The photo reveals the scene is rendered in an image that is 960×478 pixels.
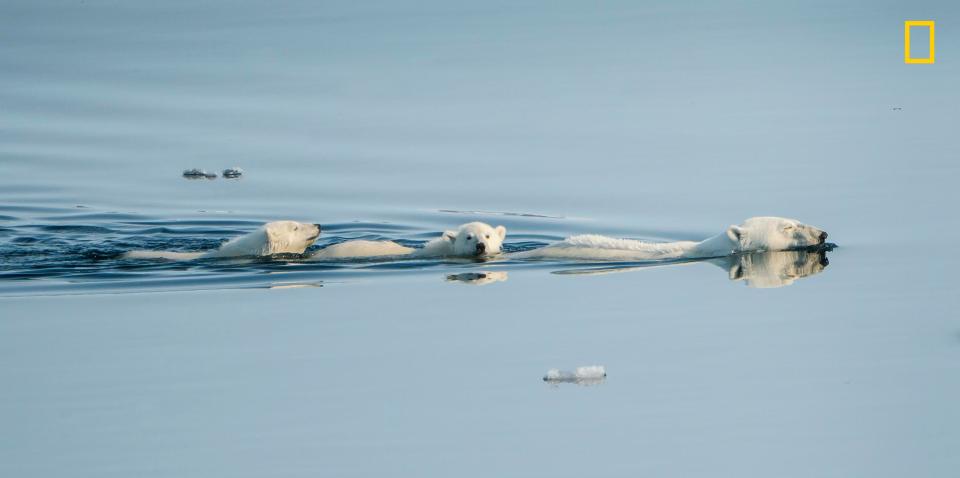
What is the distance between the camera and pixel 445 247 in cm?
1616

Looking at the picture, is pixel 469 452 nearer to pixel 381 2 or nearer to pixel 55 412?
pixel 55 412

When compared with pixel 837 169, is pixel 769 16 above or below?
above

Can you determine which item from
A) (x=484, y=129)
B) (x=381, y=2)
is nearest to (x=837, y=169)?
(x=484, y=129)

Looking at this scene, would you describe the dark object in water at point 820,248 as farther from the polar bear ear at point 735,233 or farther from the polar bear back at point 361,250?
the polar bear back at point 361,250

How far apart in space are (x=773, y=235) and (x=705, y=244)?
2.46ft

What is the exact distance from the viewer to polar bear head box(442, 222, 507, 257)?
1577 centimetres

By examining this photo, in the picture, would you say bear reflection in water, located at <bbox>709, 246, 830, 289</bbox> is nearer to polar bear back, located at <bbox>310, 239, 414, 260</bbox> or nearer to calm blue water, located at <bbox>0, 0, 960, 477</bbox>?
calm blue water, located at <bbox>0, 0, 960, 477</bbox>

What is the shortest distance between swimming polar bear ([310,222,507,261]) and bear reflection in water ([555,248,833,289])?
1.00 m

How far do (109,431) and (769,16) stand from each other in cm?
2672

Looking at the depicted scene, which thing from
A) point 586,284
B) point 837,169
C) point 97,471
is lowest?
point 97,471

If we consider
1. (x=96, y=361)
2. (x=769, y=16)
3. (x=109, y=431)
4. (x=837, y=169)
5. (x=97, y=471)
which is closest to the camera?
(x=97, y=471)

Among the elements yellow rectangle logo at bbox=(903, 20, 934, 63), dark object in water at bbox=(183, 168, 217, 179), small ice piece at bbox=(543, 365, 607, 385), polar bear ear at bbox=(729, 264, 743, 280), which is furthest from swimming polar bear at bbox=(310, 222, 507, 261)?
yellow rectangle logo at bbox=(903, 20, 934, 63)

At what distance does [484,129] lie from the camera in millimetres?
22578

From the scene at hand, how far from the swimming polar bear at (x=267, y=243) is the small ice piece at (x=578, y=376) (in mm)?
5675
